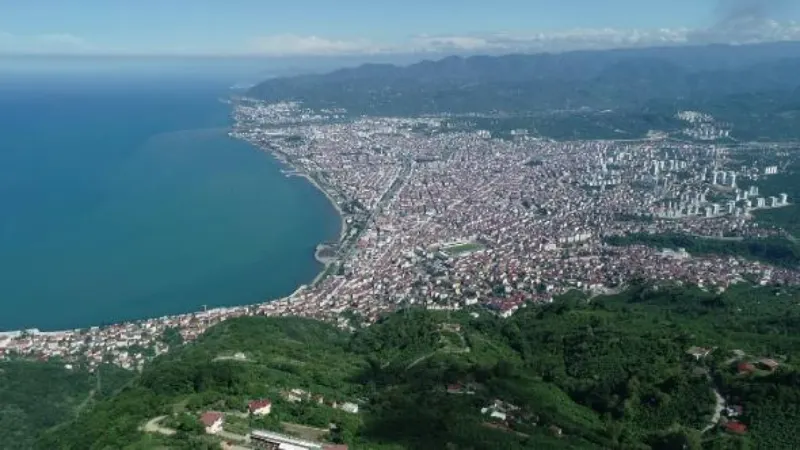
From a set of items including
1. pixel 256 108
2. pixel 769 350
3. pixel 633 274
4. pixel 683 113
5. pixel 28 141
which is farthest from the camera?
pixel 256 108

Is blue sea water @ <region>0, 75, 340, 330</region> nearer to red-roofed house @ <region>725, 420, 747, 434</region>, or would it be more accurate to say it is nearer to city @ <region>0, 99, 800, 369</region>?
city @ <region>0, 99, 800, 369</region>

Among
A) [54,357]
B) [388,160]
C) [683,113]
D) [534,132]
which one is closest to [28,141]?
[388,160]

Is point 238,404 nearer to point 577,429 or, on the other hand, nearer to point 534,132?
point 577,429

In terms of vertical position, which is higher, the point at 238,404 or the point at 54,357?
the point at 238,404

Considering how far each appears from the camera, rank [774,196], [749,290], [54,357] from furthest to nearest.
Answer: [774,196] → [749,290] → [54,357]

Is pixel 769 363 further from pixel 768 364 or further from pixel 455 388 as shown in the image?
pixel 455 388

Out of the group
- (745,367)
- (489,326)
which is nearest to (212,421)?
(745,367)

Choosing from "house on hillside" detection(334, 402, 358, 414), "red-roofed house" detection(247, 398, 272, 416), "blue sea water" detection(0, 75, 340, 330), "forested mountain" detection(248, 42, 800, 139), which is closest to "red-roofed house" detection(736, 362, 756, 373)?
"house on hillside" detection(334, 402, 358, 414)
